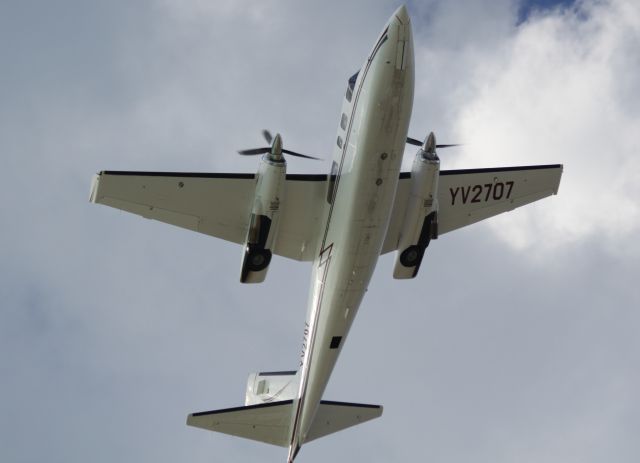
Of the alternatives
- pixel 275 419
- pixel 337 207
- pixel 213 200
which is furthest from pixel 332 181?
pixel 275 419

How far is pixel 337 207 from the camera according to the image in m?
23.8

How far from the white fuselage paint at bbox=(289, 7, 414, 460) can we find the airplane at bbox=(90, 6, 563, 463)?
33 mm

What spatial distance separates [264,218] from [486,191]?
8.34 metres

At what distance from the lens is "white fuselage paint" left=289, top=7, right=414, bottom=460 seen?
21453 millimetres

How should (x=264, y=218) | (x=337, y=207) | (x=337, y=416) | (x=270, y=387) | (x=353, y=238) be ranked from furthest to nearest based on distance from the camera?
1. (x=270, y=387)
2. (x=337, y=416)
3. (x=264, y=218)
4. (x=337, y=207)
5. (x=353, y=238)

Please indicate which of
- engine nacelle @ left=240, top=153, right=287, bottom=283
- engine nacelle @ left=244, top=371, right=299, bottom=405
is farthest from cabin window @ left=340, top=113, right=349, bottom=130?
engine nacelle @ left=244, top=371, right=299, bottom=405

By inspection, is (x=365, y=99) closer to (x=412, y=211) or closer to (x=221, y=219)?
(x=412, y=211)

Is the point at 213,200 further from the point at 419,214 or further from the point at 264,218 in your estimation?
the point at 419,214

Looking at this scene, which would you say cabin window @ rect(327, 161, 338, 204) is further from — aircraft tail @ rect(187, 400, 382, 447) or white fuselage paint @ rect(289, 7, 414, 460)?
aircraft tail @ rect(187, 400, 382, 447)

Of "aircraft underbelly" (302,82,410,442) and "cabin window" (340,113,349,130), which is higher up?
"cabin window" (340,113,349,130)

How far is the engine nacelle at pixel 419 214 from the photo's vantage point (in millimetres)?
25047

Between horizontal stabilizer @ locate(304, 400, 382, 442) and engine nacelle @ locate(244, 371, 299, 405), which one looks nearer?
horizontal stabilizer @ locate(304, 400, 382, 442)

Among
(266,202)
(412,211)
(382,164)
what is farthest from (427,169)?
(266,202)

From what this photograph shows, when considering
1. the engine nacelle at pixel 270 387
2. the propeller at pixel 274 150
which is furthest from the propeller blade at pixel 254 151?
the engine nacelle at pixel 270 387
